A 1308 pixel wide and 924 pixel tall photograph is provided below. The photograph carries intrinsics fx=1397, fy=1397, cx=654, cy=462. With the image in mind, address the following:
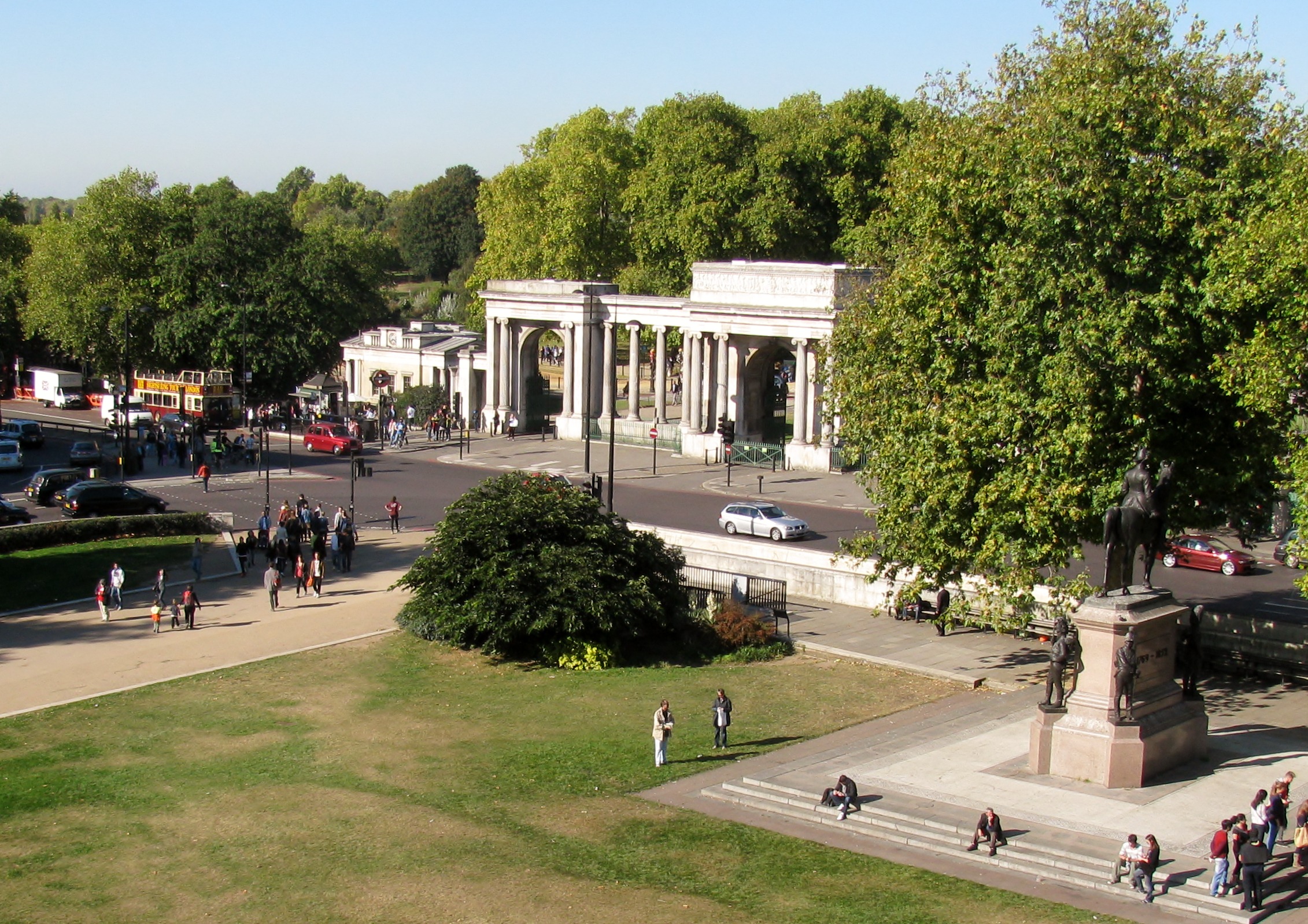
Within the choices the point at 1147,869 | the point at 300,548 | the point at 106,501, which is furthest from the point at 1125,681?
the point at 106,501

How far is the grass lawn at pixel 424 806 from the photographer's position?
1745cm

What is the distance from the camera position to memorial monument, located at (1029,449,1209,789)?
20.6 meters

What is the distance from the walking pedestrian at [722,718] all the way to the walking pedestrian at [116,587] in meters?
17.8

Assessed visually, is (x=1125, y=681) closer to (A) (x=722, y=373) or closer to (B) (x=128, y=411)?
(A) (x=722, y=373)

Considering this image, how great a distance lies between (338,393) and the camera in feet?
259

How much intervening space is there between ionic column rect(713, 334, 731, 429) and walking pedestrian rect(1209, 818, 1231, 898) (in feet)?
149

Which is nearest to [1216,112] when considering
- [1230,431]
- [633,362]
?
[1230,431]

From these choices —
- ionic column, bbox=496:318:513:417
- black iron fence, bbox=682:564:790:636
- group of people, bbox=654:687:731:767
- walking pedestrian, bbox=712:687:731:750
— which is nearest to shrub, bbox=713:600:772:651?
black iron fence, bbox=682:564:790:636

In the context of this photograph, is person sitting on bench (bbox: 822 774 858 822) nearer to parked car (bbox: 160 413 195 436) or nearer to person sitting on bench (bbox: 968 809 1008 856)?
person sitting on bench (bbox: 968 809 1008 856)

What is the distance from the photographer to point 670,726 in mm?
22438

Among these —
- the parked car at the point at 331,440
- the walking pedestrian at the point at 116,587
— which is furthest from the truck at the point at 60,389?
the walking pedestrian at the point at 116,587

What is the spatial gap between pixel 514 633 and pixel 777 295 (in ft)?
108

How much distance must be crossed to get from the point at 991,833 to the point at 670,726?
5770 mm

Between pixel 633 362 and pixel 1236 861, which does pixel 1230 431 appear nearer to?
pixel 1236 861
